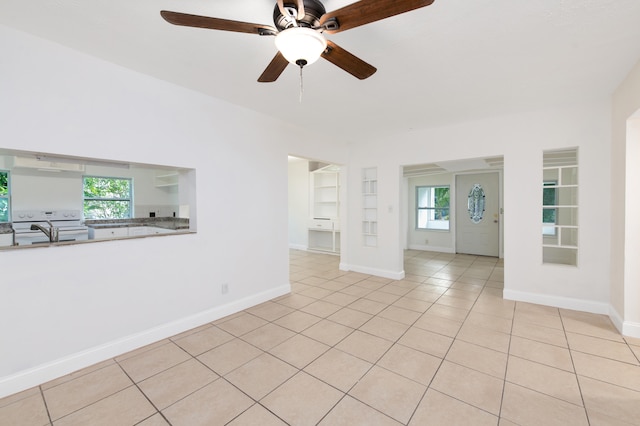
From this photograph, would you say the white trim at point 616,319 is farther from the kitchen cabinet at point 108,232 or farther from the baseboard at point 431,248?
the kitchen cabinet at point 108,232

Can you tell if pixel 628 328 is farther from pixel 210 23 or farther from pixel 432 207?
pixel 432 207

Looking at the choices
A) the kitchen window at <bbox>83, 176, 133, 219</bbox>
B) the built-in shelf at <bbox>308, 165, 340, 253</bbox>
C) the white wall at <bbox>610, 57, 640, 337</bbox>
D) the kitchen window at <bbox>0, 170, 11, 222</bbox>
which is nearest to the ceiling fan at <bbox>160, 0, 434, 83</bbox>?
the white wall at <bbox>610, 57, 640, 337</bbox>

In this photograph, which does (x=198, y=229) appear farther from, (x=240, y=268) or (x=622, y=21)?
(x=622, y=21)

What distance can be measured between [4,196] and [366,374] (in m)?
5.62

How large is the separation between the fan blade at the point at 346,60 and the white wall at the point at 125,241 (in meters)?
1.86

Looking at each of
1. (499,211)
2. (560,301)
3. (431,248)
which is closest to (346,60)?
(560,301)

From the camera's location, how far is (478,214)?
6.86 m

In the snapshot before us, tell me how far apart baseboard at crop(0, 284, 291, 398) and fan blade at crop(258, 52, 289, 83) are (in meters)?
2.49

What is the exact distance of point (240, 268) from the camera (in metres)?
3.36

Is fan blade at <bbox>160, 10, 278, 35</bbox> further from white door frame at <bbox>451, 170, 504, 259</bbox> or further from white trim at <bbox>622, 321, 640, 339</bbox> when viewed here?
white door frame at <bbox>451, 170, 504, 259</bbox>

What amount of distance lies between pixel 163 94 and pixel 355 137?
3066mm

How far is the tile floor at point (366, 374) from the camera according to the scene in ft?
5.57

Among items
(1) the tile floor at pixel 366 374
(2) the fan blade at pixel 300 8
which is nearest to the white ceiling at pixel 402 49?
(2) the fan blade at pixel 300 8

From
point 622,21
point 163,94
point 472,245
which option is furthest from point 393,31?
point 472,245
